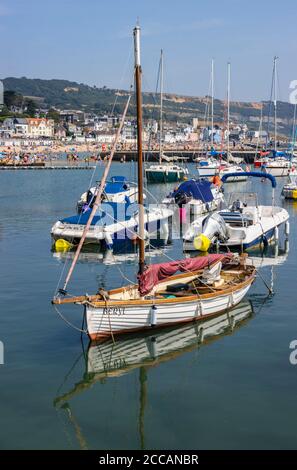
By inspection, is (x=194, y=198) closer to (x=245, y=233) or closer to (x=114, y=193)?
(x=114, y=193)

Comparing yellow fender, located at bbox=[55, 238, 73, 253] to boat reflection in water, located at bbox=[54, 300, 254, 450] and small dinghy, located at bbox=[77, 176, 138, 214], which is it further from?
boat reflection in water, located at bbox=[54, 300, 254, 450]

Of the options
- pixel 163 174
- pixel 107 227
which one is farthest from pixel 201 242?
pixel 163 174

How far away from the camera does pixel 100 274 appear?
28062 mm

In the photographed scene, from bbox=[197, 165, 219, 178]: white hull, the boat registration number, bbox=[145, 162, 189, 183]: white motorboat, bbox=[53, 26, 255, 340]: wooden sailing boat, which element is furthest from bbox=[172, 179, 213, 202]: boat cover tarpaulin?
bbox=[197, 165, 219, 178]: white hull

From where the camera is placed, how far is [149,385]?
1595cm

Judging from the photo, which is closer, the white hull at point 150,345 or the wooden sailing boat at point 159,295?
the white hull at point 150,345

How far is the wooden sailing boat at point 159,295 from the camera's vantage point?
1817cm

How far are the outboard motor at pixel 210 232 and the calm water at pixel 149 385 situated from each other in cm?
641

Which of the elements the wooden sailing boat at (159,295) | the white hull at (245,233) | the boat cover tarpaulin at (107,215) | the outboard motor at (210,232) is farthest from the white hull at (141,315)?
the boat cover tarpaulin at (107,215)

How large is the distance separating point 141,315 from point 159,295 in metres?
2.27

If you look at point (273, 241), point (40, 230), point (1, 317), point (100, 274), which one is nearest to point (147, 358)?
point (1, 317)

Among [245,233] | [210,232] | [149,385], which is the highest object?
[210,232]

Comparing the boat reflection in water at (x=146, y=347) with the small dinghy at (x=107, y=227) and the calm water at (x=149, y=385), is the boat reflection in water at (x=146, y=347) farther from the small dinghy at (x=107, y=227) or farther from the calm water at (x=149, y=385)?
the small dinghy at (x=107, y=227)

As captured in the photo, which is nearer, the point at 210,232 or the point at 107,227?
the point at 210,232
